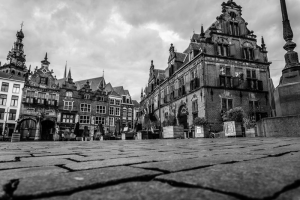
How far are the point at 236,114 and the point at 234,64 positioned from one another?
8.69 meters

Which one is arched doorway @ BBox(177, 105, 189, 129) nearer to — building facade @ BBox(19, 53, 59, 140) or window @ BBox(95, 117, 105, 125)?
window @ BBox(95, 117, 105, 125)

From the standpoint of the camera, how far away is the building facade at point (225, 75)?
20125mm

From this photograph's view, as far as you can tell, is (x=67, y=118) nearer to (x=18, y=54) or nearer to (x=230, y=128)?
(x=18, y=54)

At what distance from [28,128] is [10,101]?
20.7ft

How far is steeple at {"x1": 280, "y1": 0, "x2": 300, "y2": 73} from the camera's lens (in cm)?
754

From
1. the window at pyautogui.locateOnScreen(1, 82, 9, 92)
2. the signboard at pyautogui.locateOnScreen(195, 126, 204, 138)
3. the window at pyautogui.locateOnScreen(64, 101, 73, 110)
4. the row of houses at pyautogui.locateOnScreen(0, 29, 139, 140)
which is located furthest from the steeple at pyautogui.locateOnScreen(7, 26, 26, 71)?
the signboard at pyautogui.locateOnScreen(195, 126, 204, 138)

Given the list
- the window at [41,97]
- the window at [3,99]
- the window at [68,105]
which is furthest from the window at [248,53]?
the window at [3,99]

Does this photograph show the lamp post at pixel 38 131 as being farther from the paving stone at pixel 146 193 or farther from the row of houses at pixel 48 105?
the paving stone at pixel 146 193

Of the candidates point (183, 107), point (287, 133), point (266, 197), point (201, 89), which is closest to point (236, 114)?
point (201, 89)

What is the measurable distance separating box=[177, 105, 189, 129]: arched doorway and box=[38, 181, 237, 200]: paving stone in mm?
22228

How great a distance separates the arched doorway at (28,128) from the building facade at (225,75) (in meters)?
25.2

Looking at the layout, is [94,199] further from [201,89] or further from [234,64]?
[234,64]

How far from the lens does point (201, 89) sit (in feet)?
66.4

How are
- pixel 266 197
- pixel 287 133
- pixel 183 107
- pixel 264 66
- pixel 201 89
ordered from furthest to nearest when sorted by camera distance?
pixel 183 107 → pixel 264 66 → pixel 201 89 → pixel 287 133 → pixel 266 197
